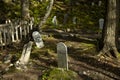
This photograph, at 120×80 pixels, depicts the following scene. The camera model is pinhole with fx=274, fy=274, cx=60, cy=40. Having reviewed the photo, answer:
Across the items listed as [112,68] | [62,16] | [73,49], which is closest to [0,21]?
[62,16]

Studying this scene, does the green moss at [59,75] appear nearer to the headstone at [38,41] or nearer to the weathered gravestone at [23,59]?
the weathered gravestone at [23,59]

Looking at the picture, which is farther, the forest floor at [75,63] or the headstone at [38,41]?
the headstone at [38,41]

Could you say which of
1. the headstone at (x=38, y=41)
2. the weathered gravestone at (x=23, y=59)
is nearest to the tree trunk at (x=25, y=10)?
the headstone at (x=38, y=41)

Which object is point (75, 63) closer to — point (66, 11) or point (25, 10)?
point (25, 10)

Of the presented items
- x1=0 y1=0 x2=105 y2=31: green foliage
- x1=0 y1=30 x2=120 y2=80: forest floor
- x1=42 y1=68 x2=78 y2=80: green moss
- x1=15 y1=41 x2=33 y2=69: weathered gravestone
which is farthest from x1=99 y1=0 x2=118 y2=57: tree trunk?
x1=0 y1=0 x2=105 y2=31: green foliage

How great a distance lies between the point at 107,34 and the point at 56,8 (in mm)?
12830

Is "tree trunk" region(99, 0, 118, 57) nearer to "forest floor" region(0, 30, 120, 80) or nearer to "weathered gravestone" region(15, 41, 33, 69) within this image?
"forest floor" region(0, 30, 120, 80)

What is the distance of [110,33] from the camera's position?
11.4 meters

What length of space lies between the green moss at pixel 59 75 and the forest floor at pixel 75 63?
28 cm

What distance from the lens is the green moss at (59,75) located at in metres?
8.95

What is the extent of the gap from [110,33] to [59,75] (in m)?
3.44

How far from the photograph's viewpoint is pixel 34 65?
10602 millimetres

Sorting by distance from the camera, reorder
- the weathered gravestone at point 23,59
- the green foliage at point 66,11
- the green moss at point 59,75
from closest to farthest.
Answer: the green moss at point 59,75 → the weathered gravestone at point 23,59 → the green foliage at point 66,11

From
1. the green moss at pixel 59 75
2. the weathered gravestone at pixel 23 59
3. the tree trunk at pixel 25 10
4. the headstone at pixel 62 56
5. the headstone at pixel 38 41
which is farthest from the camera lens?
the tree trunk at pixel 25 10
